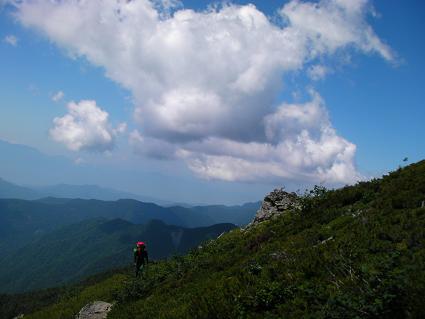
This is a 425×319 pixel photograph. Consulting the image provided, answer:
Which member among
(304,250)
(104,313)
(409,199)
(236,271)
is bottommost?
(104,313)

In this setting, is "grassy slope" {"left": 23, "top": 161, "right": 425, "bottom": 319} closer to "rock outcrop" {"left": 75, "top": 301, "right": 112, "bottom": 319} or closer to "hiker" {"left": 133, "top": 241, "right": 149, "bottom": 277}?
"rock outcrop" {"left": 75, "top": 301, "right": 112, "bottom": 319}

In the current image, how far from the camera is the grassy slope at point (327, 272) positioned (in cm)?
928

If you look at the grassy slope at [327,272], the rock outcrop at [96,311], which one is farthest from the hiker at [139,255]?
the rock outcrop at [96,311]

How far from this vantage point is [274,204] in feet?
126

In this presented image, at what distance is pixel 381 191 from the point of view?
22031mm

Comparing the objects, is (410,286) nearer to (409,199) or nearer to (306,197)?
(409,199)

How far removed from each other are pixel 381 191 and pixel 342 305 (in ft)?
47.4

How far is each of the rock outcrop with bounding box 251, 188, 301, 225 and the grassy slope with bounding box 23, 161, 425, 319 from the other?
1143 centimetres

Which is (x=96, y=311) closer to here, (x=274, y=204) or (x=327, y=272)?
(x=327, y=272)

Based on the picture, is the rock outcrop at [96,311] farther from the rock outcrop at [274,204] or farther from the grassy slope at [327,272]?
the rock outcrop at [274,204]

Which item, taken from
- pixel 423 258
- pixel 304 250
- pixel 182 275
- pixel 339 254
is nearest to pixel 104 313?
pixel 182 275

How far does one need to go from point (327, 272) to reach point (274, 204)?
25720 mm

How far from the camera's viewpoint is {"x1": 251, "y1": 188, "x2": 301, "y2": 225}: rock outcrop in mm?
36375

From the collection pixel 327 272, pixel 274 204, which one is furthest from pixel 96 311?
pixel 274 204
